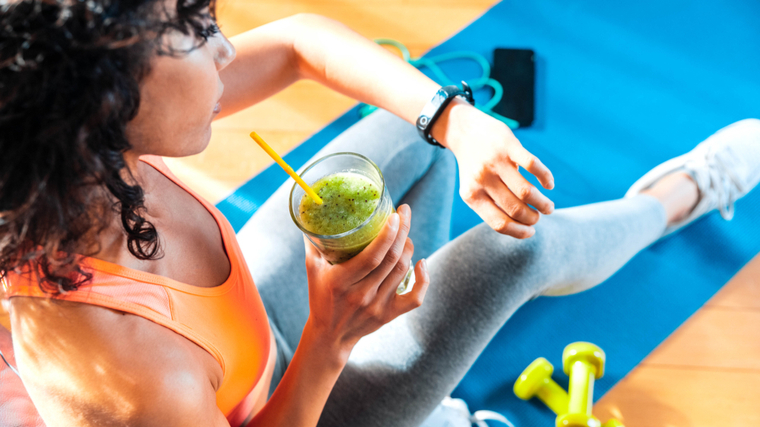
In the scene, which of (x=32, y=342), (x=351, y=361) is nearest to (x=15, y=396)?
(x=32, y=342)

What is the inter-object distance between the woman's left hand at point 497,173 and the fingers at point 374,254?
213mm

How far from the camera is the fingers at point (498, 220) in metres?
0.78

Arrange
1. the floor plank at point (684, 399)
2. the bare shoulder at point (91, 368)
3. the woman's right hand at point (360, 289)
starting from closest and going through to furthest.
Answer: the bare shoulder at point (91, 368) < the woman's right hand at point (360, 289) < the floor plank at point (684, 399)

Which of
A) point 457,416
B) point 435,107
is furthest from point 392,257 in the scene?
point 457,416

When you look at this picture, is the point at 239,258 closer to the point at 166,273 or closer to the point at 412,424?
the point at 166,273

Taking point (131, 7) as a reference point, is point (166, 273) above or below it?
below

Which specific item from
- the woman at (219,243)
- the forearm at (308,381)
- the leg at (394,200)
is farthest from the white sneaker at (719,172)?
the forearm at (308,381)

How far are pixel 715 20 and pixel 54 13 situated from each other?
1.85 meters

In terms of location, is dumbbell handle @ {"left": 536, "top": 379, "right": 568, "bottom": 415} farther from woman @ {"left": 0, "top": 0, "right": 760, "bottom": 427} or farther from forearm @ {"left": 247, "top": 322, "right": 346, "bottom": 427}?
forearm @ {"left": 247, "top": 322, "right": 346, "bottom": 427}

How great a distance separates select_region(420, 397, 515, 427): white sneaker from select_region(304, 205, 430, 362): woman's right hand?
1.42ft

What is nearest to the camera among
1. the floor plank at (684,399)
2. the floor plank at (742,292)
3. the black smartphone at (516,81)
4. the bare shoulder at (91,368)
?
the bare shoulder at (91,368)

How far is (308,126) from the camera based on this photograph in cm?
160

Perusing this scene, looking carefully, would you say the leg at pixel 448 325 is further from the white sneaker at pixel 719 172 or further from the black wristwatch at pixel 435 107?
the white sneaker at pixel 719 172

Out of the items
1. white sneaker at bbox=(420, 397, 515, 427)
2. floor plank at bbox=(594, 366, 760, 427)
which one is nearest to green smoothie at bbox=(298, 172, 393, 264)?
white sneaker at bbox=(420, 397, 515, 427)
